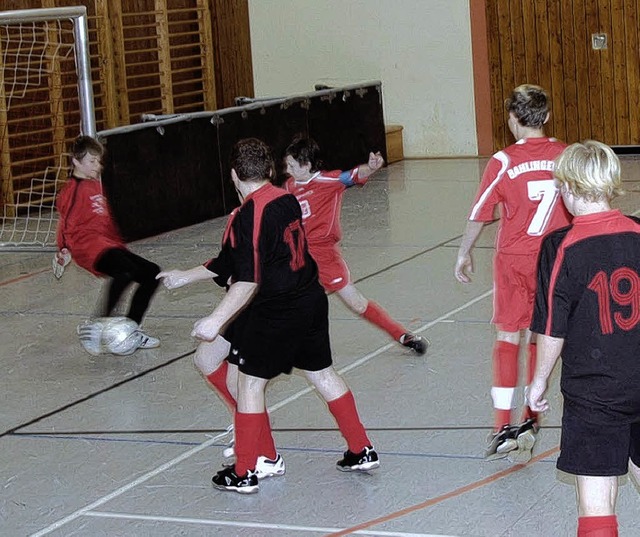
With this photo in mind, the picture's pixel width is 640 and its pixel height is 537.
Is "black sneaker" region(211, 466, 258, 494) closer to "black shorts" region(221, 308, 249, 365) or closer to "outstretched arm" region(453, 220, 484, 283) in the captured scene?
"black shorts" region(221, 308, 249, 365)

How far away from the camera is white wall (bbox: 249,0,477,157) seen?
16.4 metres

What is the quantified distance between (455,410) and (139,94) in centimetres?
1108

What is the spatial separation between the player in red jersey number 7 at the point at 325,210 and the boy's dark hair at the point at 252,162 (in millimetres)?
1574

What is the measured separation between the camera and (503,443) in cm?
550

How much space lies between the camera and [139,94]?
1653cm

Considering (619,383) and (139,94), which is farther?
(139,94)

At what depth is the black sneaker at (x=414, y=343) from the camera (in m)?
7.50

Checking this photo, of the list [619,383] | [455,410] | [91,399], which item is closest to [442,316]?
[455,410]

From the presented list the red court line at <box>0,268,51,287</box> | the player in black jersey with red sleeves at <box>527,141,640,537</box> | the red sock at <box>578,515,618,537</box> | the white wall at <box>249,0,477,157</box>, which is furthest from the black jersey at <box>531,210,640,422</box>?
the white wall at <box>249,0,477,157</box>

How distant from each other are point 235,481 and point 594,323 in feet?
7.10

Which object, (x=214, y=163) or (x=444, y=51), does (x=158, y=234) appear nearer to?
(x=214, y=163)

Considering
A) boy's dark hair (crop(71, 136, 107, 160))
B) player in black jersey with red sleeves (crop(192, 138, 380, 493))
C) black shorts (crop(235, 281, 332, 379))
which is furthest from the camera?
boy's dark hair (crop(71, 136, 107, 160))

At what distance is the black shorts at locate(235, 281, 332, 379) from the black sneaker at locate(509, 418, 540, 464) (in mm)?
1076

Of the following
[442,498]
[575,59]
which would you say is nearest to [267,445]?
[442,498]
